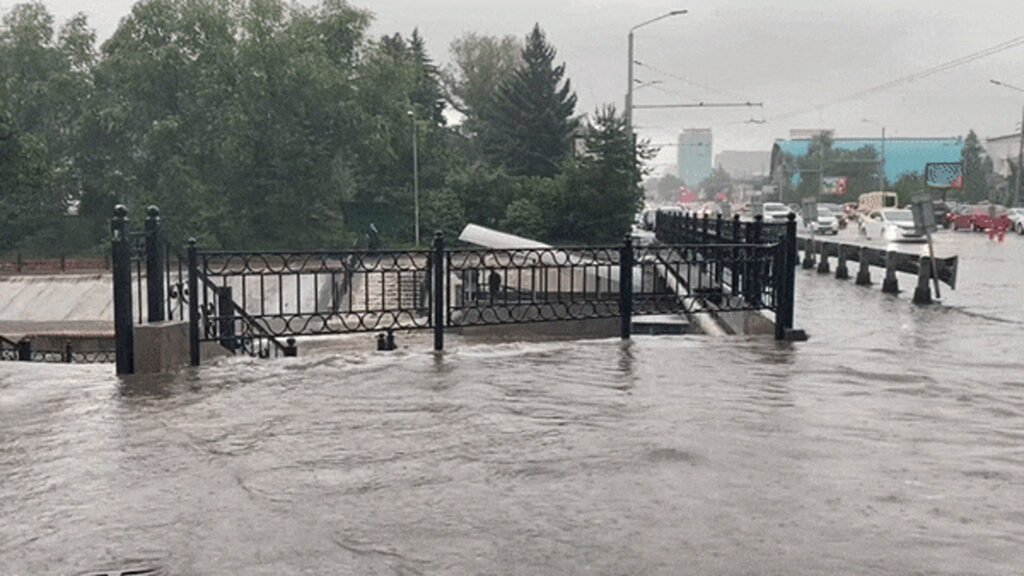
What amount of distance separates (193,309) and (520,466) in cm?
521

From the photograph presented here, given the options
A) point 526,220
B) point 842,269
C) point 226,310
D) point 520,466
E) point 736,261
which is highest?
point 526,220

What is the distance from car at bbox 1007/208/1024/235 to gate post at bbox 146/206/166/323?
50159 mm

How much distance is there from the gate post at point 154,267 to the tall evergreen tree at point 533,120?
46.5 meters

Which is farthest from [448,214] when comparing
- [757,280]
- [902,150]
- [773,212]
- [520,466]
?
[902,150]

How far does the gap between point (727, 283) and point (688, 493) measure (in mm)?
11611

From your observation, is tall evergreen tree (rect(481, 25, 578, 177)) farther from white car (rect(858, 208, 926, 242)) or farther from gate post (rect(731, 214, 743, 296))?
gate post (rect(731, 214, 743, 296))

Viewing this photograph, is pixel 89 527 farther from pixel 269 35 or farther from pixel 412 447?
pixel 269 35

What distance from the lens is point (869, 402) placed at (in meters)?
8.11

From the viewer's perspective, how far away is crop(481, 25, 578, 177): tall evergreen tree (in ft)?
189

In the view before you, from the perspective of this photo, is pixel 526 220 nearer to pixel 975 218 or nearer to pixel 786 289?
pixel 975 218

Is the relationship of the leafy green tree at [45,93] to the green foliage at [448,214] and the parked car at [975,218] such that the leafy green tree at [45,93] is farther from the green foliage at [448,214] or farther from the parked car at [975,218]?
the parked car at [975,218]

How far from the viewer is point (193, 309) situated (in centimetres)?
979

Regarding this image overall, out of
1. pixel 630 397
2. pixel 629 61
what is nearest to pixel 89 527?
pixel 630 397

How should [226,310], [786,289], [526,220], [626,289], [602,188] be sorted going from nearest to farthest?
[626,289] < [786,289] < [226,310] < [602,188] < [526,220]
